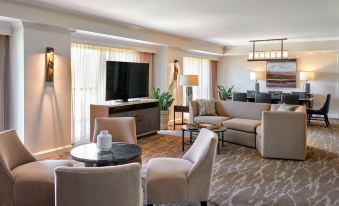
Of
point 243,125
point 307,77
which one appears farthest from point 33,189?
point 307,77

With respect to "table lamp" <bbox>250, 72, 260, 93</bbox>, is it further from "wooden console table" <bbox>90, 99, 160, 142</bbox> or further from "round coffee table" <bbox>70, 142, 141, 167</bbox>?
"round coffee table" <bbox>70, 142, 141, 167</bbox>

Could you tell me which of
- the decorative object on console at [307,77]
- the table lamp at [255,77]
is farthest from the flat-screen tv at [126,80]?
the decorative object on console at [307,77]

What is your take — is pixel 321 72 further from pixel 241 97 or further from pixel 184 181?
pixel 184 181

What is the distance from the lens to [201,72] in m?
11.2

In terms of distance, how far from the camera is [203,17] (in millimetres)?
5992

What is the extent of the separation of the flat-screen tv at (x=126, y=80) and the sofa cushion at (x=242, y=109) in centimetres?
193

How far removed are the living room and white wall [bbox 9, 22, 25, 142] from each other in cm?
2

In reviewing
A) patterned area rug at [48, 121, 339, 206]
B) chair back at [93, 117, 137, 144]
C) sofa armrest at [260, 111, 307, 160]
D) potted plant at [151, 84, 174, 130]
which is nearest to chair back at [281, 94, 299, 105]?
patterned area rug at [48, 121, 339, 206]

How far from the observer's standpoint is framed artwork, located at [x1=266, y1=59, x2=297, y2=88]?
1080cm

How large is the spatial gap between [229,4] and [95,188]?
378 centimetres

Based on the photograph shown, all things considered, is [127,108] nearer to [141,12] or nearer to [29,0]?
[141,12]

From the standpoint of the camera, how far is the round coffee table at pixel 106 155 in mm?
3158

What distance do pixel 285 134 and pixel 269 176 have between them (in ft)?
3.90

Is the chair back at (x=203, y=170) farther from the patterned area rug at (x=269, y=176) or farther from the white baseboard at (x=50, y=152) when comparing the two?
the white baseboard at (x=50, y=152)
